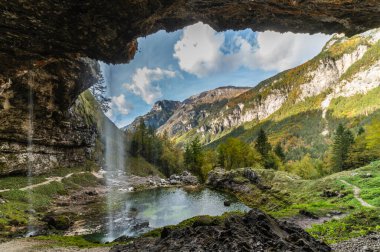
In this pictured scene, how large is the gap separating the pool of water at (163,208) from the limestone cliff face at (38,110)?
2371 cm

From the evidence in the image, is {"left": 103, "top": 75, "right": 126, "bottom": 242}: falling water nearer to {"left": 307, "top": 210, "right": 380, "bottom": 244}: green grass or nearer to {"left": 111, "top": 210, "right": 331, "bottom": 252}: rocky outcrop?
{"left": 111, "top": 210, "right": 331, "bottom": 252}: rocky outcrop

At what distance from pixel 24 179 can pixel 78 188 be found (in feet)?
54.4

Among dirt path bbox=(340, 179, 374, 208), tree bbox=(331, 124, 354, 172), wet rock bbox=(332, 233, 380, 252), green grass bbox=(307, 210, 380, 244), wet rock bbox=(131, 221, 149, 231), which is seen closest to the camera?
wet rock bbox=(332, 233, 380, 252)

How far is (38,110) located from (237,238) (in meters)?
58.8

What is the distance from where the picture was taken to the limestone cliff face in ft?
180

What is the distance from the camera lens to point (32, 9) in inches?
1036

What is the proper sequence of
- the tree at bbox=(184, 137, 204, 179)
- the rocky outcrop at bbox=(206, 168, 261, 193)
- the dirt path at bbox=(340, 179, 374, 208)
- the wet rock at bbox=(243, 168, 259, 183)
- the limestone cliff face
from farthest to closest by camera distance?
1. the tree at bbox=(184, 137, 204, 179)
2. the wet rock at bbox=(243, 168, 259, 183)
3. the rocky outcrop at bbox=(206, 168, 261, 193)
4. the limestone cliff face
5. the dirt path at bbox=(340, 179, 374, 208)

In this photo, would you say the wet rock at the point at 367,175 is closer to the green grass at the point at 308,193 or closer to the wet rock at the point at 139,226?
the green grass at the point at 308,193

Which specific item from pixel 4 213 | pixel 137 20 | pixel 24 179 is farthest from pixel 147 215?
pixel 137 20

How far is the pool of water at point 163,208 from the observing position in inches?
1666

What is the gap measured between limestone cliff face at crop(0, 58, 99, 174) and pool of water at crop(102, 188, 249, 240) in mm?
23708

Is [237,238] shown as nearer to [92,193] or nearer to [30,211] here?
[30,211]

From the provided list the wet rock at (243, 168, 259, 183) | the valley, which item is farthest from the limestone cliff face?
the wet rock at (243, 168, 259, 183)

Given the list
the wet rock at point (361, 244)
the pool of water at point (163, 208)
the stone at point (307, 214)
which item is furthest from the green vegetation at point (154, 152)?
the wet rock at point (361, 244)
